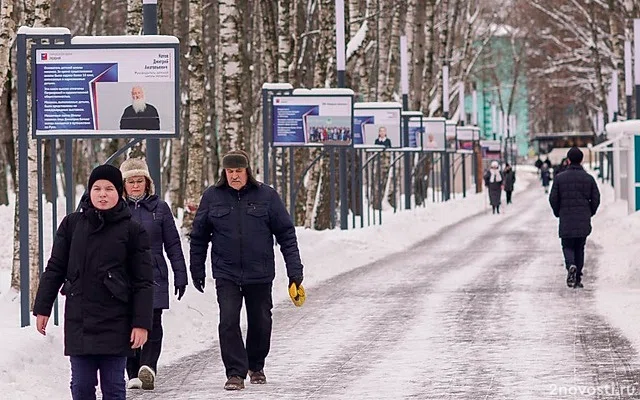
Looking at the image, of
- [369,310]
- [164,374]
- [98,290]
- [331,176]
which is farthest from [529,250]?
[98,290]

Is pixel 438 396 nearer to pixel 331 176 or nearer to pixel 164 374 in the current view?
pixel 164 374

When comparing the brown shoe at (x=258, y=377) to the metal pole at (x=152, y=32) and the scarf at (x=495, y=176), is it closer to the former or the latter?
the metal pole at (x=152, y=32)

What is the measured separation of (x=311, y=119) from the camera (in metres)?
26.9

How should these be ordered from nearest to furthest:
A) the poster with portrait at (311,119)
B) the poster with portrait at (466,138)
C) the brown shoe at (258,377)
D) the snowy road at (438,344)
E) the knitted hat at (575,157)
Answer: the snowy road at (438,344) < the brown shoe at (258,377) < the knitted hat at (575,157) < the poster with portrait at (311,119) < the poster with portrait at (466,138)

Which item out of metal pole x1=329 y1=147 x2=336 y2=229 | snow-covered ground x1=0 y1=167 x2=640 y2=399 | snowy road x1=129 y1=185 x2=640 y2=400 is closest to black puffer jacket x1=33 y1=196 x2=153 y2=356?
snow-covered ground x1=0 y1=167 x2=640 y2=399

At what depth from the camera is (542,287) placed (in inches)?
768

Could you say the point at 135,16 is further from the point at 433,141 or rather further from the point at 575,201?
the point at 433,141

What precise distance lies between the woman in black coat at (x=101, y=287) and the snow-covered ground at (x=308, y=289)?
80.9 inches

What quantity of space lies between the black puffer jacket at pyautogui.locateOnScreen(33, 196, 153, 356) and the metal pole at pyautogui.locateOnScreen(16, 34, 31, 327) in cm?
530

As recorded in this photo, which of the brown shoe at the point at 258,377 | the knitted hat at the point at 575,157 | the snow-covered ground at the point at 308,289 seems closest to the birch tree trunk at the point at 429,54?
the snow-covered ground at the point at 308,289

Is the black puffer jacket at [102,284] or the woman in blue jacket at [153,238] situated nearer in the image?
the black puffer jacket at [102,284]

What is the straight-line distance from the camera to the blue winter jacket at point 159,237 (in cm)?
1092

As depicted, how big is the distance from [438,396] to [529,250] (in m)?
18.1

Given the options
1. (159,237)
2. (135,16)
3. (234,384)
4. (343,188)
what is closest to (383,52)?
(343,188)
